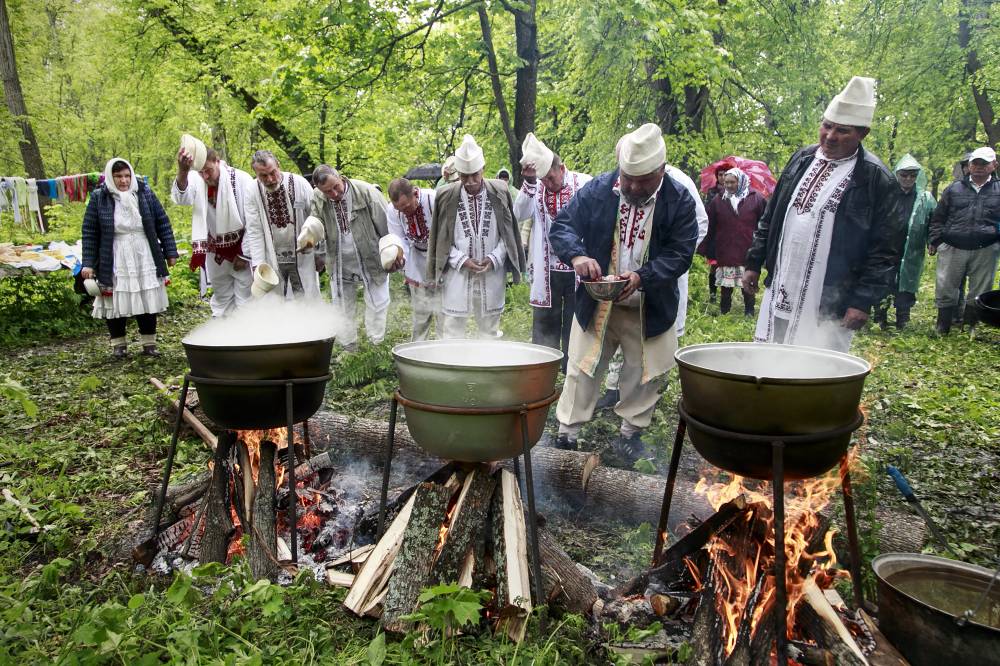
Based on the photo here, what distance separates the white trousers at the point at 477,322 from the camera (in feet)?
21.4

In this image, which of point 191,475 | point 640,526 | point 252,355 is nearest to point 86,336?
point 191,475

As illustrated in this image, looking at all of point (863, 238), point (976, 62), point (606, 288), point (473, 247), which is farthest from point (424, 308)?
point (976, 62)

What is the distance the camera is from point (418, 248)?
23.0ft

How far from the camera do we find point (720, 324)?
9.41 m

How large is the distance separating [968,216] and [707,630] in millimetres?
8527

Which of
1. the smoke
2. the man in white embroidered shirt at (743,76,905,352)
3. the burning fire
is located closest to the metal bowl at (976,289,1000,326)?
the man in white embroidered shirt at (743,76,905,352)

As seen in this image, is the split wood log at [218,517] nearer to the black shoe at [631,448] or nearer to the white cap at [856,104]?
the black shoe at [631,448]

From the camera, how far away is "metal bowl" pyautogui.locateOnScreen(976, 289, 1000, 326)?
13.4ft

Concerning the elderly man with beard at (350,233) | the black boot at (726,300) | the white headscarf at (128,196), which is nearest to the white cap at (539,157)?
the elderly man with beard at (350,233)

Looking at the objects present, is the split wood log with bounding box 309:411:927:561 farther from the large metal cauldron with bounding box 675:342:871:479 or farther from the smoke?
the smoke

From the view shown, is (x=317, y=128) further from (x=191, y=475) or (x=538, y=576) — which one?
(x=538, y=576)

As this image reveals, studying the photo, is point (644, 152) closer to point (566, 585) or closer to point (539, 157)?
point (539, 157)

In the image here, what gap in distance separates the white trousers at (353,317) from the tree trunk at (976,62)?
1504 cm

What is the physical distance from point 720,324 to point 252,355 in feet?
25.2
